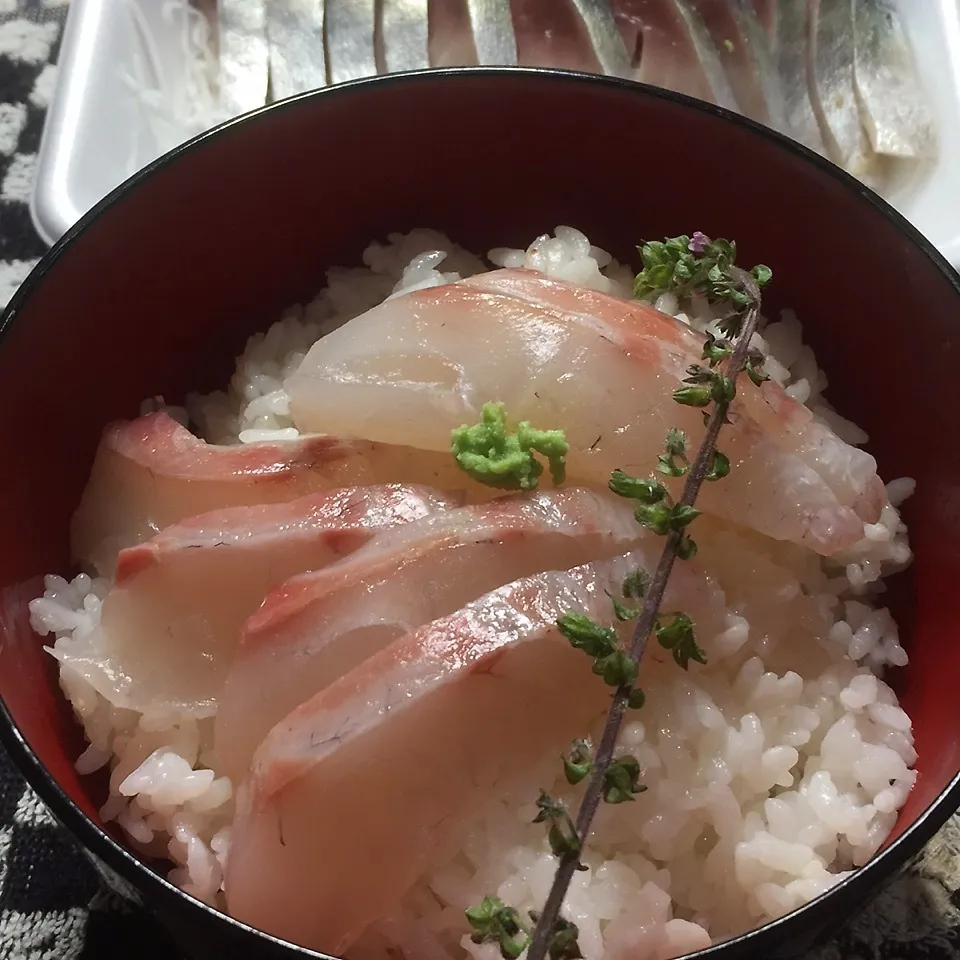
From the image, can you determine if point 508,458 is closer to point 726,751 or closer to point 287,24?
point 726,751

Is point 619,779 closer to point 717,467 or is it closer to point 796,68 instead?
point 717,467

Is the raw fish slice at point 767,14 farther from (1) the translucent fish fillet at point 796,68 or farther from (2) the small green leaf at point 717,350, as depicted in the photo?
(2) the small green leaf at point 717,350

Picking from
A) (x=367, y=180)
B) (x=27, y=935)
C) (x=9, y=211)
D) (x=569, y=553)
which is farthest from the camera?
(x=9, y=211)

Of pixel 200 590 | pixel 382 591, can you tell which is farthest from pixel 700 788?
pixel 200 590

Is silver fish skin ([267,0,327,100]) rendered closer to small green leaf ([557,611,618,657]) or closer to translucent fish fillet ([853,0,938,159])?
translucent fish fillet ([853,0,938,159])

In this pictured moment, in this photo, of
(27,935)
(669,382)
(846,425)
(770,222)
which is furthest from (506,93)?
(27,935)
